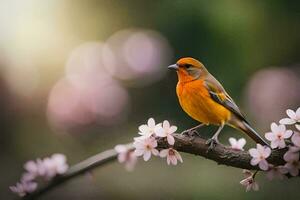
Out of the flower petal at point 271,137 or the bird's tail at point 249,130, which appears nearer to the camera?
the flower petal at point 271,137

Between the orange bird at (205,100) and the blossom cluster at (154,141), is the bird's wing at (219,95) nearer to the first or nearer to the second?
the orange bird at (205,100)

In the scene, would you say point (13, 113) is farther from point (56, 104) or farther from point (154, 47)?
point (154, 47)

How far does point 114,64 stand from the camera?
3695 mm

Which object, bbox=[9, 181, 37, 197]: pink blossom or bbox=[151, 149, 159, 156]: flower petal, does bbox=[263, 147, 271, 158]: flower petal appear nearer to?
bbox=[151, 149, 159, 156]: flower petal

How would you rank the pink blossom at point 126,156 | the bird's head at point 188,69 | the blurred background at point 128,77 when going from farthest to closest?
the blurred background at point 128,77
the pink blossom at point 126,156
the bird's head at point 188,69

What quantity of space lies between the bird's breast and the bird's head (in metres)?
0.02

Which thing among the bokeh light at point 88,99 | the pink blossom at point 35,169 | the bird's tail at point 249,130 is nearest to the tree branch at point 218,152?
the bird's tail at point 249,130

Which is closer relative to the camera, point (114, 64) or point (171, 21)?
point (171, 21)

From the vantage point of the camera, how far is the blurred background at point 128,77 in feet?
9.57

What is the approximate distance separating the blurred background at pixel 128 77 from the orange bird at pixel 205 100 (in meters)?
1.63

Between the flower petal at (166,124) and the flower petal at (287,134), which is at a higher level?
the flower petal at (166,124)

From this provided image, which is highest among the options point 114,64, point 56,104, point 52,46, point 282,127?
point 52,46

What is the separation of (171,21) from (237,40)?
0.46m

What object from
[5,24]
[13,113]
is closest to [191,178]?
[13,113]
